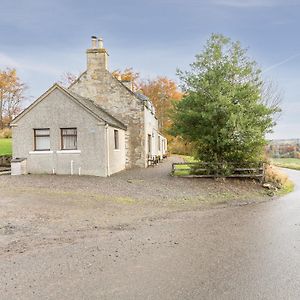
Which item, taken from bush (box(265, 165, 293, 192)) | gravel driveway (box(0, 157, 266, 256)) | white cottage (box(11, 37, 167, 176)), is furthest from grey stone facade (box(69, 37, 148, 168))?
bush (box(265, 165, 293, 192))

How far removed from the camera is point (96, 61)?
28.0m

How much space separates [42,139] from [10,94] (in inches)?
1525

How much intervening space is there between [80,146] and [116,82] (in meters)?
7.92

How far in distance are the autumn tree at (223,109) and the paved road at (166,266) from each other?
10.7 m

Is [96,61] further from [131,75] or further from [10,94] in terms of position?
[10,94]

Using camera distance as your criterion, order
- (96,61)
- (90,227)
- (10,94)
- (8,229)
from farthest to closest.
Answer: (10,94) < (96,61) < (90,227) < (8,229)

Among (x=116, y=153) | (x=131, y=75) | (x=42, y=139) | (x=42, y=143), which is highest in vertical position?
(x=131, y=75)

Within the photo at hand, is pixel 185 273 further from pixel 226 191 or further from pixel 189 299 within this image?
pixel 226 191

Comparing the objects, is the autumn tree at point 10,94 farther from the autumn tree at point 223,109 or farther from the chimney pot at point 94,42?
the autumn tree at point 223,109

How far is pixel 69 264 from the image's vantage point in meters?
6.96

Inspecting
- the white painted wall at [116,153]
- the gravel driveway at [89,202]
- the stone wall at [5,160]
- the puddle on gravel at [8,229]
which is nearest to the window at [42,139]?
the gravel driveway at [89,202]

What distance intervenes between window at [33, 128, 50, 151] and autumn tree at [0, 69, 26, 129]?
35.8 metres


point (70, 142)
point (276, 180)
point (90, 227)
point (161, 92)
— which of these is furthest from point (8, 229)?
point (161, 92)

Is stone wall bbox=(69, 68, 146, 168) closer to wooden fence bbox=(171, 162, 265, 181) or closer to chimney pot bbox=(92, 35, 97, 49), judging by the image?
chimney pot bbox=(92, 35, 97, 49)
